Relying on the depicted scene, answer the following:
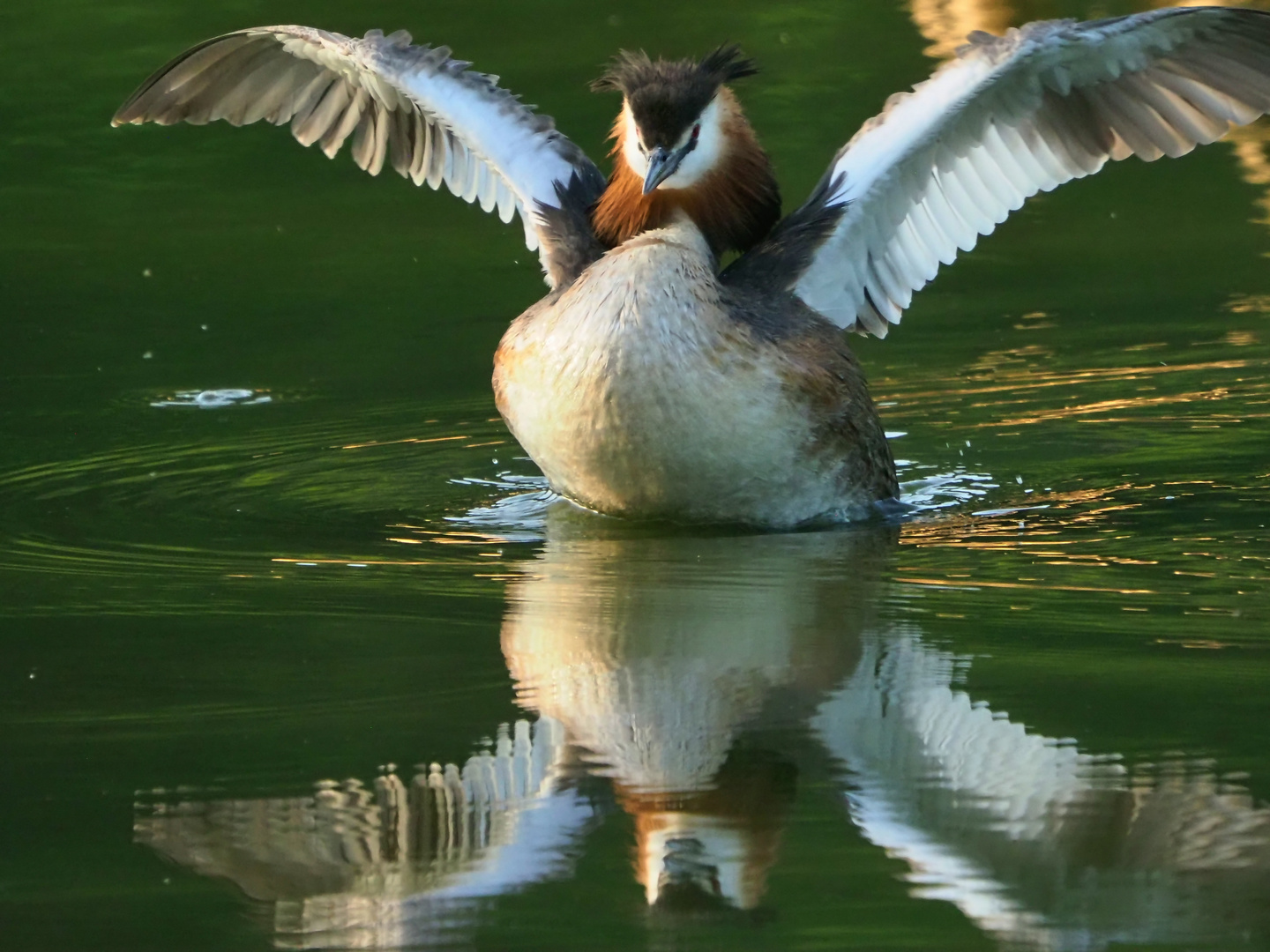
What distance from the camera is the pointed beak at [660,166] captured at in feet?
24.6

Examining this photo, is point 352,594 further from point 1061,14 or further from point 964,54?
point 1061,14

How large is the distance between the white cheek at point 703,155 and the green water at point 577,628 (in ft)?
4.18

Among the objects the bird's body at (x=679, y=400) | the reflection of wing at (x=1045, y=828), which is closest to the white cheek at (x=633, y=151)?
the bird's body at (x=679, y=400)

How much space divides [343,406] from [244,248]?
9.71 ft

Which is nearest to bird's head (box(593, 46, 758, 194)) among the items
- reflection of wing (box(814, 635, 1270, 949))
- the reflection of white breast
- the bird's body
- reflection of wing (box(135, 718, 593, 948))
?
the bird's body

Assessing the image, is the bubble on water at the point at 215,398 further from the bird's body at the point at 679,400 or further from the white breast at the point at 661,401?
the white breast at the point at 661,401

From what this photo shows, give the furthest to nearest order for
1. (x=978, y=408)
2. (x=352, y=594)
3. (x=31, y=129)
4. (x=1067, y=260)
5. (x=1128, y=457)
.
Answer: (x=31, y=129) < (x=1067, y=260) < (x=978, y=408) < (x=1128, y=457) < (x=352, y=594)

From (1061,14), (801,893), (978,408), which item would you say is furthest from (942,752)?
(1061,14)

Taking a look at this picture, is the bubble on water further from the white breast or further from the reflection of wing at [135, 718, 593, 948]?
the reflection of wing at [135, 718, 593, 948]

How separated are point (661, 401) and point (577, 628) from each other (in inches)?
52.8

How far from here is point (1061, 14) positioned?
15.6 m

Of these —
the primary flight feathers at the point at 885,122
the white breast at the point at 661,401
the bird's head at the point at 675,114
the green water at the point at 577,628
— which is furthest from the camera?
the primary flight feathers at the point at 885,122

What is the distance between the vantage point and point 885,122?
8.11 meters

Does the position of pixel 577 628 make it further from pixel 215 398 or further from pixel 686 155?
pixel 215 398
